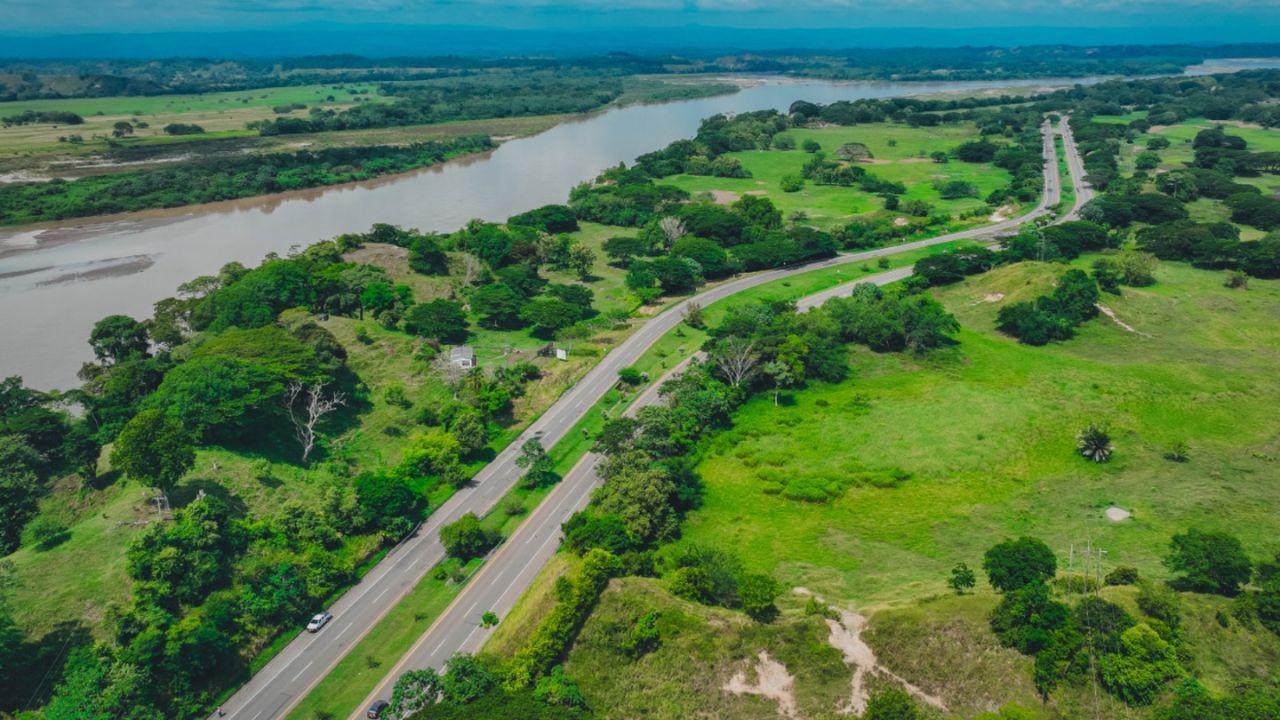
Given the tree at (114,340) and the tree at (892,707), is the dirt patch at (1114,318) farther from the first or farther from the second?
the tree at (114,340)

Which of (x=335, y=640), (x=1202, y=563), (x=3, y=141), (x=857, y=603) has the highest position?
(x=3, y=141)

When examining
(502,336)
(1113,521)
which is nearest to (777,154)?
(502,336)

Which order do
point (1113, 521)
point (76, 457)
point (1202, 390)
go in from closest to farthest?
1. point (1113, 521)
2. point (76, 457)
3. point (1202, 390)

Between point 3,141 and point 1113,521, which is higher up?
point 3,141

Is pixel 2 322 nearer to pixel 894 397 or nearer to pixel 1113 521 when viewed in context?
pixel 894 397

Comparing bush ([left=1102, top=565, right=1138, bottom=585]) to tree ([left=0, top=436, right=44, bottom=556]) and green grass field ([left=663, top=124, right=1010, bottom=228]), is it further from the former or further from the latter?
green grass field ([left=663, top=124, right=1010, bottom=228])

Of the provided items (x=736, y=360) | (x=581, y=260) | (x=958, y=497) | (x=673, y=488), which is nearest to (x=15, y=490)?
(x=673, y=488)

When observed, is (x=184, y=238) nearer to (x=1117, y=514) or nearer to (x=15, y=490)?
(x=15, y=490)
